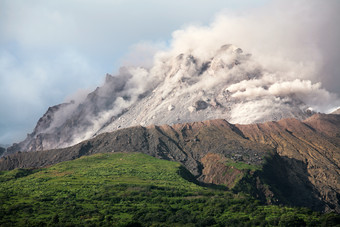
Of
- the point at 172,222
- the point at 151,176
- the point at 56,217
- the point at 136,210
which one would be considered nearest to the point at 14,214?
the point at 56,217

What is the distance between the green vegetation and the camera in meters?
114

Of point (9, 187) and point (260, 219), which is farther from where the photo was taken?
point (9, 187)

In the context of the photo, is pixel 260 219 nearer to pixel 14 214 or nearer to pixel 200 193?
pixel 200 193

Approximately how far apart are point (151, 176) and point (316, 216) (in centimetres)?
9430

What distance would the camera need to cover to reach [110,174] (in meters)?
197

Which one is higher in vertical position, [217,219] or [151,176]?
[151,176]

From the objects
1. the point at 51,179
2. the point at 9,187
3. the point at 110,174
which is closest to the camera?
the point at 9,187

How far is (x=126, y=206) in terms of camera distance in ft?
449

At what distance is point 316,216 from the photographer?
119 meters

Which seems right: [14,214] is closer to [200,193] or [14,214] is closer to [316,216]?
[200,193]

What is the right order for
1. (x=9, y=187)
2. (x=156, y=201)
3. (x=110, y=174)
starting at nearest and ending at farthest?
(x=156, y=201)
(x=9, y=187)
(x=110, y=174)

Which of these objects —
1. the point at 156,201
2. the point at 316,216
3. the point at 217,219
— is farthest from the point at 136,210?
the point at 316,216

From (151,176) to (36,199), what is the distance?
2790 inches

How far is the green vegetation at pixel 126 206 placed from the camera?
113750 millimetres
